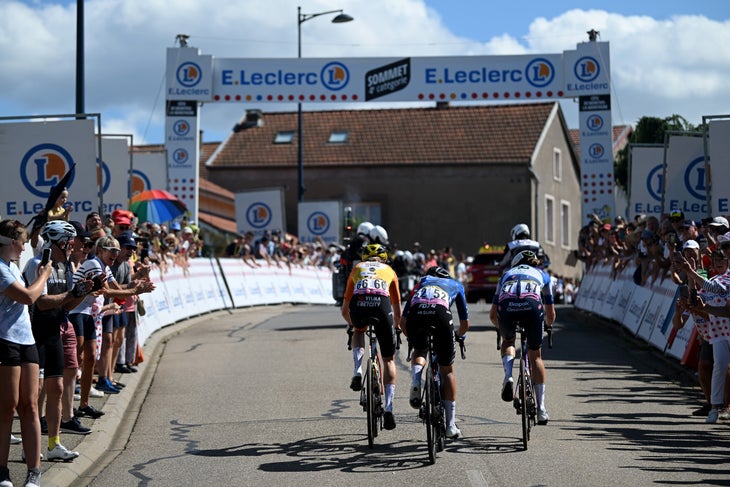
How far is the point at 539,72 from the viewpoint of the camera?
30734mm

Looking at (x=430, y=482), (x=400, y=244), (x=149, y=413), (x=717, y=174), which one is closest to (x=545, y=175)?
(x=400, y=244)

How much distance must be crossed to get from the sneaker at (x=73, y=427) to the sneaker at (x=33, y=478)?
2.86 meters

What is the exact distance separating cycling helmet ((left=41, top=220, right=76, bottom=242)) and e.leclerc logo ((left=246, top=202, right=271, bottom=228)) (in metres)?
26.6

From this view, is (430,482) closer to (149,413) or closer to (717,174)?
(149,413)

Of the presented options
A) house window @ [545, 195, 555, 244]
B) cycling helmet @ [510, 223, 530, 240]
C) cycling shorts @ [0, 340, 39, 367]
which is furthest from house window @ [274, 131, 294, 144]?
cycling shorts @ [0, 340, 39, 367]

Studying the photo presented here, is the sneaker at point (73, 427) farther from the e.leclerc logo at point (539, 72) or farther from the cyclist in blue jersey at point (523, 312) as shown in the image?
the e.leclerc logo at point (539, 72)

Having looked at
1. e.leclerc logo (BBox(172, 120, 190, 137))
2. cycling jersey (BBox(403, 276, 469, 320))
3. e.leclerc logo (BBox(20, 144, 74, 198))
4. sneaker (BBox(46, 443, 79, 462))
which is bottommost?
sneaker (BBox(46, 443, 79, 462))

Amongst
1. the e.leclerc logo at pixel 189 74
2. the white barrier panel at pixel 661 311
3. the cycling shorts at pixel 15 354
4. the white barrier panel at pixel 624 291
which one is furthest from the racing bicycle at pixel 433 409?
the e.leclerc logo at pixel 189 74

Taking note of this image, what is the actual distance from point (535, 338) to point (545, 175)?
51041mm

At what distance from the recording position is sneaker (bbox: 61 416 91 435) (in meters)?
11.5

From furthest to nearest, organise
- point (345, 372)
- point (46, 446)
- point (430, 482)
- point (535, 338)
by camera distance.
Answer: point (345, 372) → point (535, 338) → point (46, 446) → point (430, 482)

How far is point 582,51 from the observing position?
30.6 meters

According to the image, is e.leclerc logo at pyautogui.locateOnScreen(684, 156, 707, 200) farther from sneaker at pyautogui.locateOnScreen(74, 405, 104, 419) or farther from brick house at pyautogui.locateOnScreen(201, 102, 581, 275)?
brick house at pyautogui.locateOnScreen(201, 102, 581, 275)

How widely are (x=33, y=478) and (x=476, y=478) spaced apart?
312 centimetres
